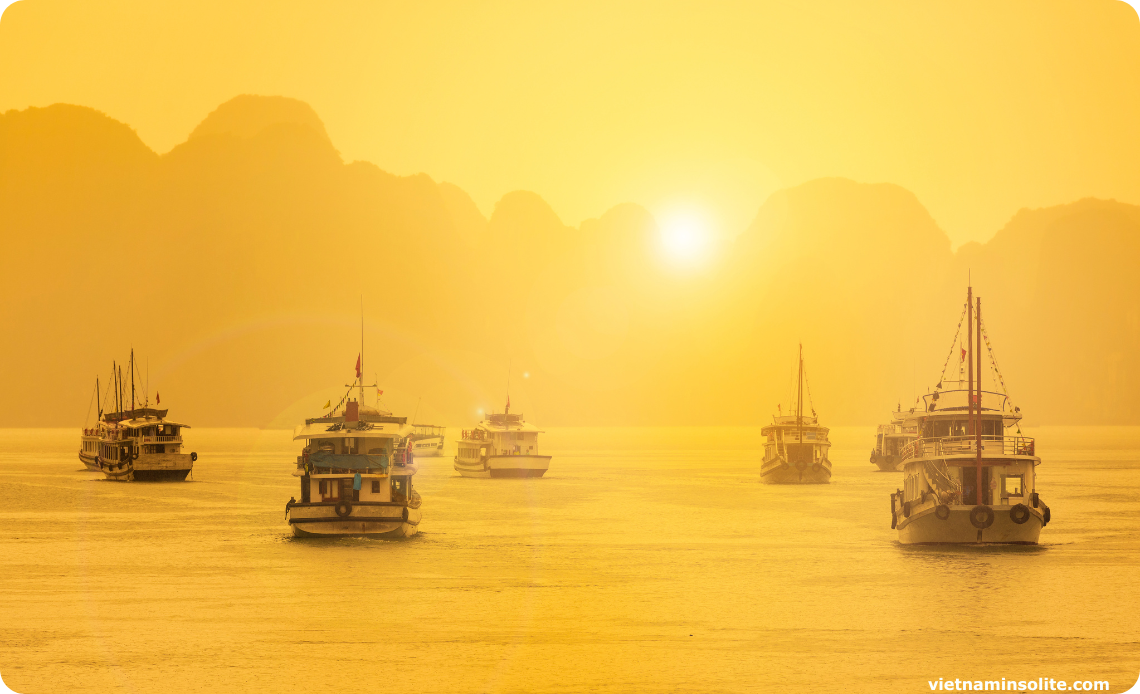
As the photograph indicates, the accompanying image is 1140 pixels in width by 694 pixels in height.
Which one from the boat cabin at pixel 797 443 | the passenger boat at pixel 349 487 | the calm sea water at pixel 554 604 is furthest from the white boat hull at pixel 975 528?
the boat cabin at pixel 797 443

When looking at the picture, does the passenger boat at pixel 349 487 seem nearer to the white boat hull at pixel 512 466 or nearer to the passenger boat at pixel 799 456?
the white boat hull at pixel 512 466

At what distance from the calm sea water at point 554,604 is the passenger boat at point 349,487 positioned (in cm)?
143

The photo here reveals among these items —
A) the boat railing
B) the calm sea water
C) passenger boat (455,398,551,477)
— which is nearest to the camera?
the calm sea water

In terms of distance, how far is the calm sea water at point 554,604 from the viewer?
32188mm

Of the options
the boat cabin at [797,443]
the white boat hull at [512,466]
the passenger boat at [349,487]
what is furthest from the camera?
the white boat hull at [512,466]

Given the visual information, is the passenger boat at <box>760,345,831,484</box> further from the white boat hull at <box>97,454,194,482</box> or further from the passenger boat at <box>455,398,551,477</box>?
the white boat hull at <box>97,454,194,482</box>

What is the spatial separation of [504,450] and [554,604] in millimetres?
80054

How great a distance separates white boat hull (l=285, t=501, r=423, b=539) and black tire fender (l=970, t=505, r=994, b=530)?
30376 millimetres

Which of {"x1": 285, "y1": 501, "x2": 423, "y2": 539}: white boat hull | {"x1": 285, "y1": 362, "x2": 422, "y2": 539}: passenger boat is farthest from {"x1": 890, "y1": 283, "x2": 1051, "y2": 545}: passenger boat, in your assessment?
{"x1": 285, "y1": 362, "x2": 422, "y2": 539}: passenger boat

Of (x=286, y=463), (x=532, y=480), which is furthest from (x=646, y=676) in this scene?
(x=286, y=463)

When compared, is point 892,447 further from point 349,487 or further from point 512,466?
point 349,487

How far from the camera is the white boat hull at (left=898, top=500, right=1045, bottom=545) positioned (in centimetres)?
5616

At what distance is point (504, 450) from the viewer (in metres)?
123

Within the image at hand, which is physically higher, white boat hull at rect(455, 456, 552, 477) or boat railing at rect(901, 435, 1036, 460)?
boat railing at rect(901, 435, 1036, 460)
